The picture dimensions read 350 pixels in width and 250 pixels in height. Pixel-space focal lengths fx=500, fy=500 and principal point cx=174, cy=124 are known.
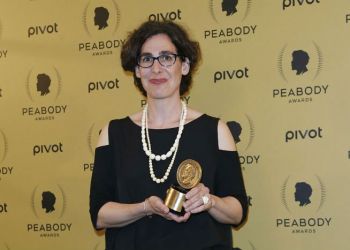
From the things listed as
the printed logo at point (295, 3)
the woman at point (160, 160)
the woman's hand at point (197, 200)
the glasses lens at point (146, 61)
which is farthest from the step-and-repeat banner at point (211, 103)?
the woman's hand at point (197, 200)

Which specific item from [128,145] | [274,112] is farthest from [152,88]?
[274,112]

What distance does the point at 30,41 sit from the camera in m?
2.27

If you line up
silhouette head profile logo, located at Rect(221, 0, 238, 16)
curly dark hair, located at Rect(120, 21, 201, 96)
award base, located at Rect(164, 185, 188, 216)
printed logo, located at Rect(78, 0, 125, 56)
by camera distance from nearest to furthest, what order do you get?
award base, located at Rect(164, 185, 188, 216)
curly dark hair, located at Rect(120, 21, 201, 96)
silhouette head profile logo, located at Rect(221, 0, 238, 16)
printed logo, located at Rect(78, 0, 125, 56)

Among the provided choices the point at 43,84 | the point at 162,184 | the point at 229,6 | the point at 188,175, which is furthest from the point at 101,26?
the point at 188,175

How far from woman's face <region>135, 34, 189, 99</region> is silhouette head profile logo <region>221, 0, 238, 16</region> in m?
0.46

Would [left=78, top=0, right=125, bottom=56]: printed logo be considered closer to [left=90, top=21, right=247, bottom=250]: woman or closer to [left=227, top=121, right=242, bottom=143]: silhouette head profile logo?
[left=90, top=21, right=247, bottom=250]: woman

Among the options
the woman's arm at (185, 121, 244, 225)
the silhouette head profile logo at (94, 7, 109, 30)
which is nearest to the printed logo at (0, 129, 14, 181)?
the silhouette head profile logo at (94, 7, 109, 30)

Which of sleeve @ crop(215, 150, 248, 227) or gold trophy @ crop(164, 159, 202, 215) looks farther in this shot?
sleeve @ crop(215, 150, 248, 227)

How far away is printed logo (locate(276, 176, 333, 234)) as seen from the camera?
1.88 meters

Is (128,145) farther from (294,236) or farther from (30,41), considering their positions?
(30,41)

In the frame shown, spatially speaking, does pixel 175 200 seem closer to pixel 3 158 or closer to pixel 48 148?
pixel 48 148

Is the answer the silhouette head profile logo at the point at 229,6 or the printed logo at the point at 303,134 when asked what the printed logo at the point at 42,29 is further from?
the printed logo at the point at 303,134

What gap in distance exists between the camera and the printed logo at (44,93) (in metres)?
2.23

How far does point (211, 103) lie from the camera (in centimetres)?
203
